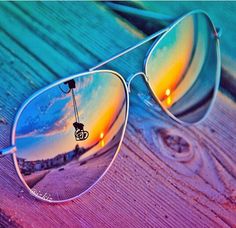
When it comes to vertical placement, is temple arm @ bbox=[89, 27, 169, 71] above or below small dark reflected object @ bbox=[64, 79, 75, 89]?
above

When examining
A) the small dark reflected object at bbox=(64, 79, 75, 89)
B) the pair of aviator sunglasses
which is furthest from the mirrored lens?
the small dark reflected object at bbox=(64, 79, 75, 89)

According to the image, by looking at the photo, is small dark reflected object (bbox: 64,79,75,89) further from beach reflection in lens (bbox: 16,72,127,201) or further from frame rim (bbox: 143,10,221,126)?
frame rim (bbox: 143,10,221,126)

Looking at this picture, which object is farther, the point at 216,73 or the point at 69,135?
the point at 216,73

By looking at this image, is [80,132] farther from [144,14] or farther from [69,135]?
[144,14]

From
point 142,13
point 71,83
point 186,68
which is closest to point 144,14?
point 142,13

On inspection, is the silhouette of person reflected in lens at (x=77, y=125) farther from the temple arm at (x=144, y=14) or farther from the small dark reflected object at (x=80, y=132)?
the temple arm at (x=144, y=14)

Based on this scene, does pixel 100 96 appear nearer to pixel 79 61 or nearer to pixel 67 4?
pixel 79 61
